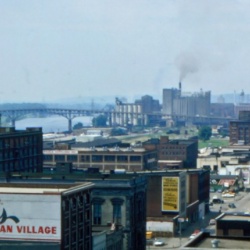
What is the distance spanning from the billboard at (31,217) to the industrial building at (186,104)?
157 meters

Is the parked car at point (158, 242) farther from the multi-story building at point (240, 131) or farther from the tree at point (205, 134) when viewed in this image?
the tree at point (205, 134)

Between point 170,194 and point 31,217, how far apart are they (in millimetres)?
18275

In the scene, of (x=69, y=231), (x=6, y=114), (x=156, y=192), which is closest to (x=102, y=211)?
(x=69, y=231)

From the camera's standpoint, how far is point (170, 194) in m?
41.0

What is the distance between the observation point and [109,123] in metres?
160

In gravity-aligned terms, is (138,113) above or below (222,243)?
below

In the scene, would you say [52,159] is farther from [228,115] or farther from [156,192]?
[228,115]

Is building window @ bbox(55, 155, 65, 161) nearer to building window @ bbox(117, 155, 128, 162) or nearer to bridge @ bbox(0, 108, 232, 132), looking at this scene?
building window @ bbox(117, 155, 128, 162)

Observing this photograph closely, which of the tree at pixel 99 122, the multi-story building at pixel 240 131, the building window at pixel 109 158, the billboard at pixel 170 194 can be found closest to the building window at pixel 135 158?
the building window at pixel 109 158

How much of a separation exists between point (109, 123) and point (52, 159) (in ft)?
309

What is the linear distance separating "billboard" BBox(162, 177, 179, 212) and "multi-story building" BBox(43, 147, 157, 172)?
2009cm

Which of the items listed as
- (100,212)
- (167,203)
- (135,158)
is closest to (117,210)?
(100,212)

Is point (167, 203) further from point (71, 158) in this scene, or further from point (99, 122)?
point (99, 122)

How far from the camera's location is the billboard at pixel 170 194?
4072cm
